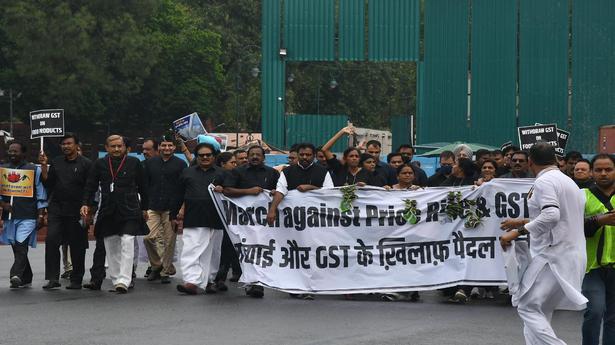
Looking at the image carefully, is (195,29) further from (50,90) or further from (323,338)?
(323,338)

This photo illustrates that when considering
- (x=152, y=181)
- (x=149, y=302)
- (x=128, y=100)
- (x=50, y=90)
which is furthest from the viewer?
(x=128, y=100)

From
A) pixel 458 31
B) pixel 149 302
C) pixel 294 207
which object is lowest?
pixel 149 302

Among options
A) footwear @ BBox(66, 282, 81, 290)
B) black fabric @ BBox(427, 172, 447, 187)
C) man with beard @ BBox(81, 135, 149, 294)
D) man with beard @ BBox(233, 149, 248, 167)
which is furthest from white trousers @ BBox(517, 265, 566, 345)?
man with beard @ BBox(233, 149, 248, 167)

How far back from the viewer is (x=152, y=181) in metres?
15.7

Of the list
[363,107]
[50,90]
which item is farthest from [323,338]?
[363,107]

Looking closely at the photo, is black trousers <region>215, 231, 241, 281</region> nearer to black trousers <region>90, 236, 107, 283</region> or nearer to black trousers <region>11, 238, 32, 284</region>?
black trousers <region>90, 236, 107, 283</region>

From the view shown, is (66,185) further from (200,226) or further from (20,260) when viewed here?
(200,226)

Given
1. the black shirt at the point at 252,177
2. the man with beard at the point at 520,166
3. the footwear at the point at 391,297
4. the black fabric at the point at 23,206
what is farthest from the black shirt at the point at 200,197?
the man with beard at the point at 520,166

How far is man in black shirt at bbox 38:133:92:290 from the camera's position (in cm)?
1460

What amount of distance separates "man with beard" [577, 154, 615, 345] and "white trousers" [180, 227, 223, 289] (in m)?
6.21

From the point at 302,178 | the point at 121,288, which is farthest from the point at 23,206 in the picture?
the point at 302,178

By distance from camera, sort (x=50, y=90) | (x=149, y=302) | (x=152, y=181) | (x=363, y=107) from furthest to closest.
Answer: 1. (x=363, y=107)
2. (x=50, y=90)
3. (x=152, y=181)
4. (x=149, y=302)

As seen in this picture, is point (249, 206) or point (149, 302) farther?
point (249, 206)

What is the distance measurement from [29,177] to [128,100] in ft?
202
